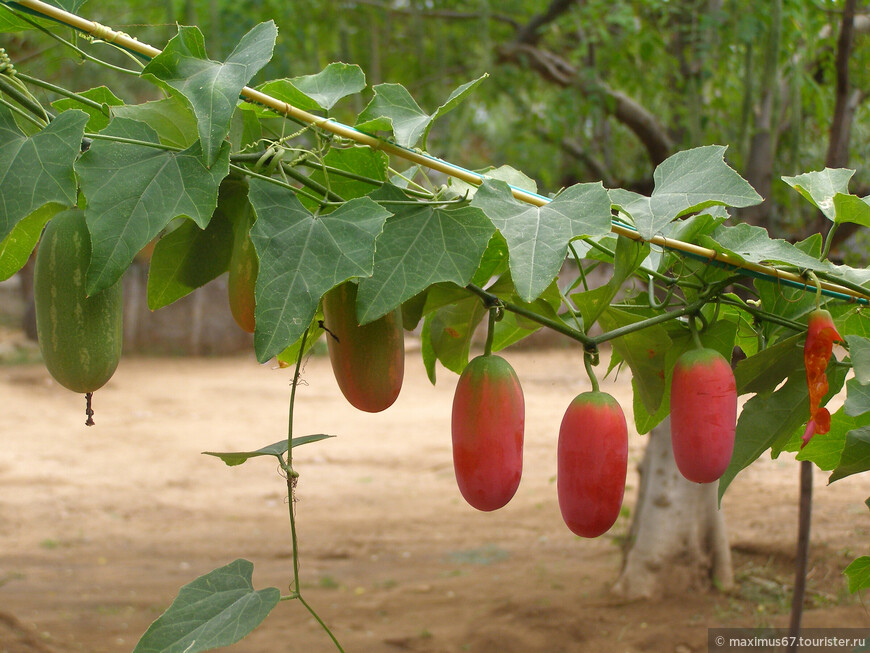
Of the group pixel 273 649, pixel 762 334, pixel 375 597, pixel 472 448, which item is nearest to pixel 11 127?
pixel 472 448

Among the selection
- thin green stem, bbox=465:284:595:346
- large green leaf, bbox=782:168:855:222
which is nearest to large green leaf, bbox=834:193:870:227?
large green leaf, bbox=782:168:855:222

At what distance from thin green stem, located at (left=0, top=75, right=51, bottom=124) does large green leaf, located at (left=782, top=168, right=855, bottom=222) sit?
0.65 meters

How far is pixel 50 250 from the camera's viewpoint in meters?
0.63

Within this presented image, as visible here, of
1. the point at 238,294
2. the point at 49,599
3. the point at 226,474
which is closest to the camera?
the point at 238,294

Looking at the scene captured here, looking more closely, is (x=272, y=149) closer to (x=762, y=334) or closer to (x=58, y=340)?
(x=58, y=340)

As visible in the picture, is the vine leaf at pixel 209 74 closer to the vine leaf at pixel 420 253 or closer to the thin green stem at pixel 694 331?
the vine leaf at pixel 420 253

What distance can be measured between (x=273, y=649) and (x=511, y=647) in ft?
2.30

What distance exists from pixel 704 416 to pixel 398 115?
0.37 meters

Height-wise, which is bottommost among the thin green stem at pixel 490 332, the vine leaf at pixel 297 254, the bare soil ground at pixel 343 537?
the bare soil ground at pixel 343 537

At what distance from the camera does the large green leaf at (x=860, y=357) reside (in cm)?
68

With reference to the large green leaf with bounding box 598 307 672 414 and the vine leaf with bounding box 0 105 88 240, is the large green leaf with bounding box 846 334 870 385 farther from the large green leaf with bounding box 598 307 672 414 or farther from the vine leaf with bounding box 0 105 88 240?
the vine leaf with bounding box 0 105 88 240

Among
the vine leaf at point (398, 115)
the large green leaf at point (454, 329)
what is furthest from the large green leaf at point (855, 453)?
the vine leaf at point (398, 115)

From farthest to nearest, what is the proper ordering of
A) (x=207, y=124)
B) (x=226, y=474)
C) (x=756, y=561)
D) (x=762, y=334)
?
(x=226, y=474), (x=756, y=561), (x=762, y=334), (x=207, y=124)

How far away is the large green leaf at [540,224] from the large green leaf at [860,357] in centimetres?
27
